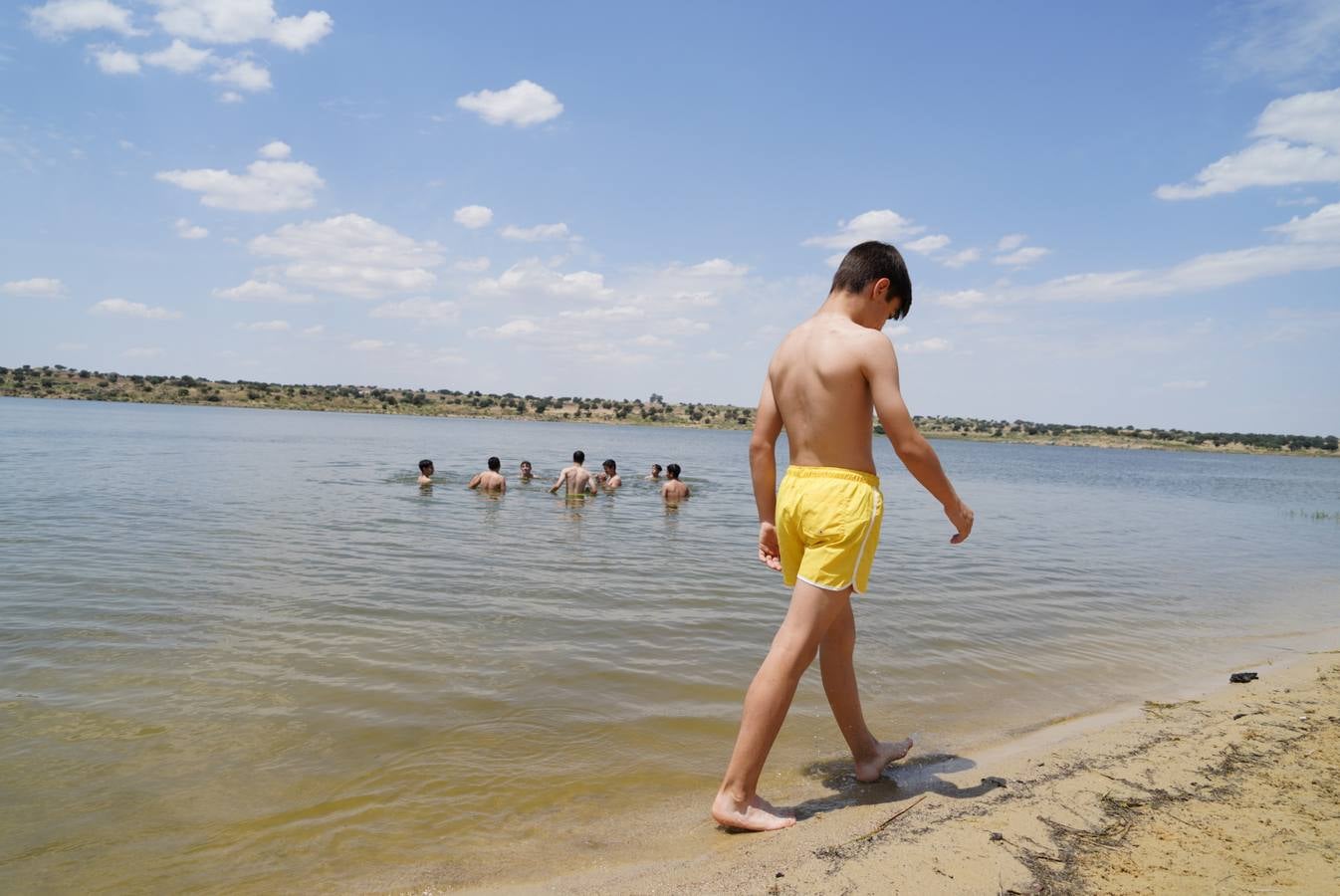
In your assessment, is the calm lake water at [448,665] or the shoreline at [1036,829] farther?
the calm lake water at [448,665]

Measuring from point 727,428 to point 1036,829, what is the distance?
9951cm

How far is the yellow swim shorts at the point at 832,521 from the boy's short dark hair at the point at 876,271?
0.88 m

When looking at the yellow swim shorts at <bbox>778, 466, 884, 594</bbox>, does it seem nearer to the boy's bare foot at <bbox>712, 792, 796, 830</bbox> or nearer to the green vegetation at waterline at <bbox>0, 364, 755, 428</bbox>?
the boy's bare foot at <bbox>712, 792, 796, 830</bbox>

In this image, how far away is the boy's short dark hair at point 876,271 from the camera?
11.1 feet

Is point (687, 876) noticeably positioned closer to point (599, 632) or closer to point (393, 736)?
point (393, 736)

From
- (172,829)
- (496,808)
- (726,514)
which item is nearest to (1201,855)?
(496,808)

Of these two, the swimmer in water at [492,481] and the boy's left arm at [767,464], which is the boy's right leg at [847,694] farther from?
the swimmer in water at [492,481]

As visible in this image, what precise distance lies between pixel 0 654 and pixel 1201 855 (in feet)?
22.6

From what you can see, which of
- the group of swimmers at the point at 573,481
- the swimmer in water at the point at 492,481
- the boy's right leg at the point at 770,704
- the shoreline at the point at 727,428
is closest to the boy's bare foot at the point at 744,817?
the boy's right leg at the point at 770,704

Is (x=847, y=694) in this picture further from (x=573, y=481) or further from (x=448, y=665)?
(x=573, y=481)

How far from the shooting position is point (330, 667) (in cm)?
502

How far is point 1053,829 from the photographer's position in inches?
115

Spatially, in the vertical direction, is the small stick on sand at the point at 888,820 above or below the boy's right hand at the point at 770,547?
below

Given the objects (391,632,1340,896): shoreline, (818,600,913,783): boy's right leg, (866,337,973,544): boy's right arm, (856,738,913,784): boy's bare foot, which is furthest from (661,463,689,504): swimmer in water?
(866,337,973,544): boy's right arm
